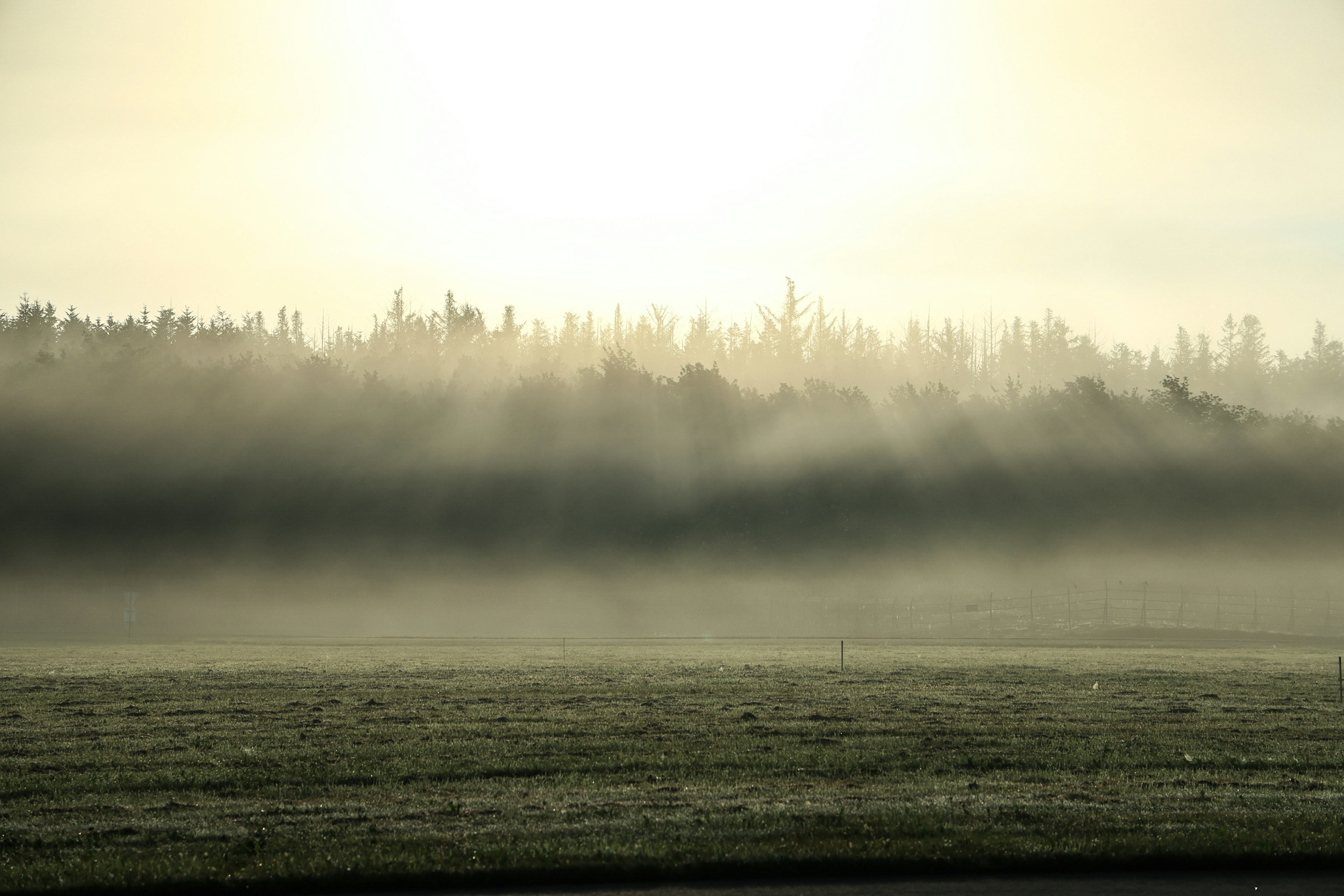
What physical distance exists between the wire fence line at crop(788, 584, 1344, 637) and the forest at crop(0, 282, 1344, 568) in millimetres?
4481

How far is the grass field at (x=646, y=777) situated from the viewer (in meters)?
12.1

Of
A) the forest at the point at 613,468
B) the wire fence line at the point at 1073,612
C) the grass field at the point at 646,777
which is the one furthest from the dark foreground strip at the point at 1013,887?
the forest at the point at 613,468

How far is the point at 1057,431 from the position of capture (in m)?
102

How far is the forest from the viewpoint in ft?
316

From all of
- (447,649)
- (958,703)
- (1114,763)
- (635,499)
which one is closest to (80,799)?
(1114,763)

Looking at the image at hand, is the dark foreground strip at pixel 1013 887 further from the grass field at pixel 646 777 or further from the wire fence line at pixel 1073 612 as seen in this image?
the wire fence line at pixel 1073 612

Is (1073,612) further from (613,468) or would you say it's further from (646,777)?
(646,777)

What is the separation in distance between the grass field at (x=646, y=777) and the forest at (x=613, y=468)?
61.8 metres

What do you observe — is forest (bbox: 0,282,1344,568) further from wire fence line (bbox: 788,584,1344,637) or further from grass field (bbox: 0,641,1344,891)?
grass field (bbox: 0,641,1344,891)

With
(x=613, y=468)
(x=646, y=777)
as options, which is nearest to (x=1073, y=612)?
(x=613, y=468)

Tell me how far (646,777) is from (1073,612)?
81.9 meters

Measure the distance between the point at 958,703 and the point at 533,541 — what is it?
73613 millimetres

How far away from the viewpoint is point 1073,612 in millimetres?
92312

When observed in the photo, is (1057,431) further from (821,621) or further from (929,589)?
(821,621)
